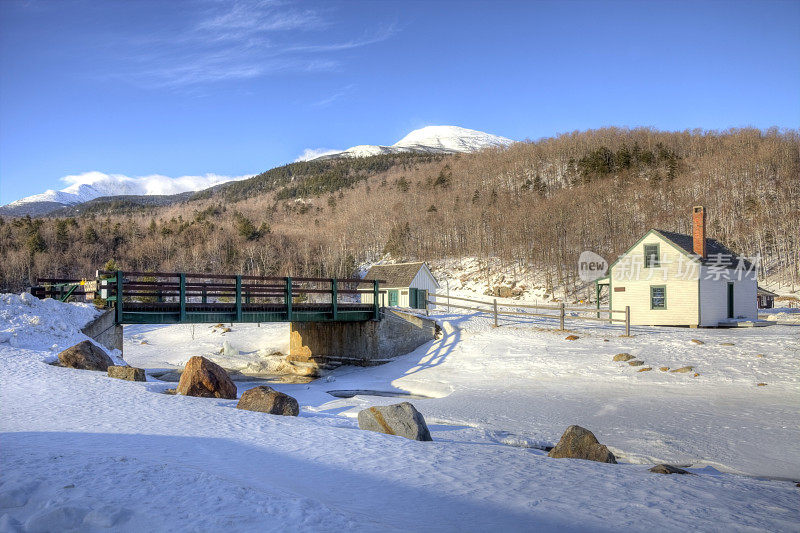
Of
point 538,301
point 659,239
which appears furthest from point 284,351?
point 538,301

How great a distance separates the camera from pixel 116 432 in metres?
8.03

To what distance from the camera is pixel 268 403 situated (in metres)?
10.9

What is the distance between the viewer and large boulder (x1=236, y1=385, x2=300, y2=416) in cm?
1083

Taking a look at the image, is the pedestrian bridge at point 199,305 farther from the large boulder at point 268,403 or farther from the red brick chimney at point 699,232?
the red brick chimney at point 699,232

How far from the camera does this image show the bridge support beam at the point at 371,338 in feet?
83.4

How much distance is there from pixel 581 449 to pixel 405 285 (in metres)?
30.9

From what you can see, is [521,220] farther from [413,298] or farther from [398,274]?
[413,298]

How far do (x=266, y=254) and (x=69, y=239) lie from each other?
1270 inches

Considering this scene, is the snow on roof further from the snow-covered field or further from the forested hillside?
the forested hillside

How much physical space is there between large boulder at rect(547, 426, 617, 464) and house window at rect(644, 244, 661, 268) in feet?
75.1

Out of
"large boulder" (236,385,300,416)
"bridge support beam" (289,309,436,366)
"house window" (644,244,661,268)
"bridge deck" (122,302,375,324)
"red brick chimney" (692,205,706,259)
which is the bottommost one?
"bridge support beam" (289,309,436,366)

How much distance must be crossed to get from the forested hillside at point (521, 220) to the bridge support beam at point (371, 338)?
114 feet

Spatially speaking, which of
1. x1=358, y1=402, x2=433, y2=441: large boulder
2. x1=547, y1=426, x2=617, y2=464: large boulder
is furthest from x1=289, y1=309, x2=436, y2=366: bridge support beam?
x1=547, y1=426, x2=617, y2=464: large boulder

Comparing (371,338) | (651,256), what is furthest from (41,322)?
(651,256)
